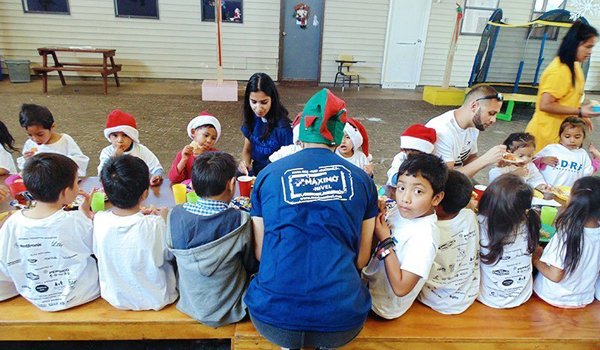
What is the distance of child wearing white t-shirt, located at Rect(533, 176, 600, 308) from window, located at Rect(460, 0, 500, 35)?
10.1 m

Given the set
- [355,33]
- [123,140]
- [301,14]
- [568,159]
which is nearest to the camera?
[123,140]

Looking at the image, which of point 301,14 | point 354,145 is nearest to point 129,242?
point 354,145

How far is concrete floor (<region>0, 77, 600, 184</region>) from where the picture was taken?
572 cm

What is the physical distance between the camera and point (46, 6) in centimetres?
909

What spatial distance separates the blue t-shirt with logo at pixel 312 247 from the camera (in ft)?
4.56

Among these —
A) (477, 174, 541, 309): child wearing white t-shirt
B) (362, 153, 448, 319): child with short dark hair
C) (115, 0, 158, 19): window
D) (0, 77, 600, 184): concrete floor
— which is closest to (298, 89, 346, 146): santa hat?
(362, 153, 448, 319): child with short dark hair

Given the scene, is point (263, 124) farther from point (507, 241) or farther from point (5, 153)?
point (507, 241)

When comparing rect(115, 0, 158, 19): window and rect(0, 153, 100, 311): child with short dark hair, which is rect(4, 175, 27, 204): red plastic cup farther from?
rect(115, 0, 158, 19): window

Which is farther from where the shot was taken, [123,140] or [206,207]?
[123,140]

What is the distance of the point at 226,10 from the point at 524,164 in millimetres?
8635

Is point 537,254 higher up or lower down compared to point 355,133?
lower down

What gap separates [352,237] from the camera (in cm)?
148

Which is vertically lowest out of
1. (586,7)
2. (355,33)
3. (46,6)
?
(355,33)

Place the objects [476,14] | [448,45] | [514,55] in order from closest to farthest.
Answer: [514,55] → [476,14] → [448,45]
